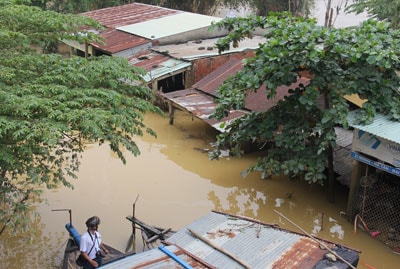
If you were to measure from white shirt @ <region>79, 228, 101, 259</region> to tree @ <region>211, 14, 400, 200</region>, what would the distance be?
4.12m

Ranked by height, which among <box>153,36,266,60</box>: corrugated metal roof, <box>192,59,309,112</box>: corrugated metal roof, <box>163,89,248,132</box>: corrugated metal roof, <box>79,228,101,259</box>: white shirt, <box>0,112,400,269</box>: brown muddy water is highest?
<box>153,36,266,60</box>: corrugated metal roof

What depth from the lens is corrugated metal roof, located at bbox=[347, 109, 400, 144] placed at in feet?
26.3

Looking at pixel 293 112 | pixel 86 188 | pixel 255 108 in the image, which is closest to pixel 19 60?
pixel 86 188

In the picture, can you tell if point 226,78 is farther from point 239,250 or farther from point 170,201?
point 239,250

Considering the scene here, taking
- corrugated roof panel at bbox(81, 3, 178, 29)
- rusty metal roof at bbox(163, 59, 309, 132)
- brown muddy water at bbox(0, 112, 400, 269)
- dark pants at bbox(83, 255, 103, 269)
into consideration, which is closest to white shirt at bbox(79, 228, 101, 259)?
dark pants at bbox(83, 255, 103, 269)

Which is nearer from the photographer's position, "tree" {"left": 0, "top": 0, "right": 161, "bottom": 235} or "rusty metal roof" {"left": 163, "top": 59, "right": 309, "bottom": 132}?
"tree" {"left": 0, "top": 0, "right": 161, "bottom": 235}

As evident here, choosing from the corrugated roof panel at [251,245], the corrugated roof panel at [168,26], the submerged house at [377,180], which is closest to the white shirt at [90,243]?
the corrugated roof panel at [251,245]

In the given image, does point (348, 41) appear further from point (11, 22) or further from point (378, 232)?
point (11, 22)

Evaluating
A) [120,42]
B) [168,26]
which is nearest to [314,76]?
[120,42]

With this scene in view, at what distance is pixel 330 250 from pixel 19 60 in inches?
225

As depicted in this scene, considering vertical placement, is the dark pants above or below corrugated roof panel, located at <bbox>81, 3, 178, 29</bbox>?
below

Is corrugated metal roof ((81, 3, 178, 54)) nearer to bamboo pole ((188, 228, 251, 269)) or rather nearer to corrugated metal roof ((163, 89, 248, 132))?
corrugated metal roof ((163, 89, 248, 132))

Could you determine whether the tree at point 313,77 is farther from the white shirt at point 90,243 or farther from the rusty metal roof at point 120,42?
the rusty metal roof at point 120,42

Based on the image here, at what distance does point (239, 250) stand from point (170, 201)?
512cm
